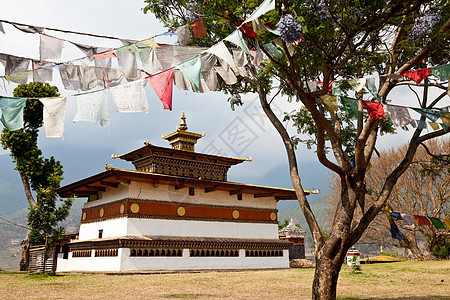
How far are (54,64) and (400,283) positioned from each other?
40.1 feet

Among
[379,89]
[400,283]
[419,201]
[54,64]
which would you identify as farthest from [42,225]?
[419,201]

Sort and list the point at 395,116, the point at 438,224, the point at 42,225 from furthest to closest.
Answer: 1. the point at 42,225
2. the point at 438,224
3. the point at 395,116

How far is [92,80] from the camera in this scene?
366 inches

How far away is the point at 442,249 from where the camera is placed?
30.6 metres

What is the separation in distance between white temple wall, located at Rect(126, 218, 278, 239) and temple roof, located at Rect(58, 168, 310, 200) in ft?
6.45

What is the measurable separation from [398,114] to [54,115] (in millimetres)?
6567

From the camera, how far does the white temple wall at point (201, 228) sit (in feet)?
69.5

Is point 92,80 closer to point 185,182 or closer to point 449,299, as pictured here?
point 449,299

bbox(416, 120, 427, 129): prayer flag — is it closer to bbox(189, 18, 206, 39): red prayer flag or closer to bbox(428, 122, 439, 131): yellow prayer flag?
bbox(428, 122, 439, 131): yellow prayer flag

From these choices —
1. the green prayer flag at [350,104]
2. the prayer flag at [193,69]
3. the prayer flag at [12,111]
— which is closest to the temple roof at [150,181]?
the prayer flag at [12,111]

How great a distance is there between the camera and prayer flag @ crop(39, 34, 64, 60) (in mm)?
9289

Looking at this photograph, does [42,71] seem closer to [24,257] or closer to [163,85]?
[163,85]

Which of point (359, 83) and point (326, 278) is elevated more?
point (359, 83)

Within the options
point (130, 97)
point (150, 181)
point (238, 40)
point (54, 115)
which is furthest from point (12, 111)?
point (150, 181)
